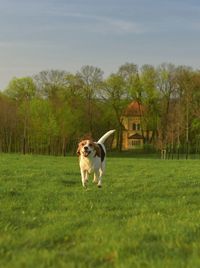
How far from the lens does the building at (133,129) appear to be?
9825 cm

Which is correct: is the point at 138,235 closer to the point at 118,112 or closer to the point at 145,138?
the point at 118,112

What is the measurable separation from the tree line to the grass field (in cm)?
6493

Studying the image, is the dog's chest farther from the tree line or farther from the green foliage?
the green foliage

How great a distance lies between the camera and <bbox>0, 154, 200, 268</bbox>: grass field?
19.2 ft

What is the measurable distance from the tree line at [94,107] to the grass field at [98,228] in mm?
64927

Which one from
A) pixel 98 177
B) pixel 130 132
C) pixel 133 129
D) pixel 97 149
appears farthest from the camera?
pixel 130 132

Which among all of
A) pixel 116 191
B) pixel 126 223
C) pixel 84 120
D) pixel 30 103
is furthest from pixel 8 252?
pixel 84 120

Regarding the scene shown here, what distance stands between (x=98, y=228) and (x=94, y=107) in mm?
81496

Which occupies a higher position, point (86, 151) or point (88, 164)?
point (86, 151)

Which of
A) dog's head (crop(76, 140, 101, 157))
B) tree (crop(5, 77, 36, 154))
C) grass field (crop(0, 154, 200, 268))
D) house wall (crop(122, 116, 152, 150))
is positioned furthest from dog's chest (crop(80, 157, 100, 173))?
house wall (crop(122, 116, 152, 150))

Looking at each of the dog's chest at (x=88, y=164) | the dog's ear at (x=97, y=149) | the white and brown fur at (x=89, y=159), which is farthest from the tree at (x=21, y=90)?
the dog's chest at (x=88, y=164)

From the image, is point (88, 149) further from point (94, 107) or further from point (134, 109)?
point (134, 109)

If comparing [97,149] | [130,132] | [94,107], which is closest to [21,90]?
[94,107]

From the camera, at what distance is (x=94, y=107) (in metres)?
89.1
